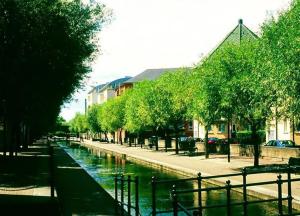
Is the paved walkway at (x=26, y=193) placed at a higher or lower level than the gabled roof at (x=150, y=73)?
lower

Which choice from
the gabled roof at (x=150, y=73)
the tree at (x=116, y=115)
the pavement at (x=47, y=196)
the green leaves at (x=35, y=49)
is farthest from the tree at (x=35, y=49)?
the gabled roof at (x=150, y=73)

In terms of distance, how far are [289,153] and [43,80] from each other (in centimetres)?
2031

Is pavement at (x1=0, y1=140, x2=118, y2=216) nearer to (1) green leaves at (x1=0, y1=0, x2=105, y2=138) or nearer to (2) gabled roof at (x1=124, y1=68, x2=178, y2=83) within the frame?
(1) green leaves at (x1=0, y1=0, x2=105, y2=138)

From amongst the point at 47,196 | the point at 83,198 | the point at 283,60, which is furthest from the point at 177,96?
the point at 47,196

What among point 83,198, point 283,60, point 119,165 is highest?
point 283,60

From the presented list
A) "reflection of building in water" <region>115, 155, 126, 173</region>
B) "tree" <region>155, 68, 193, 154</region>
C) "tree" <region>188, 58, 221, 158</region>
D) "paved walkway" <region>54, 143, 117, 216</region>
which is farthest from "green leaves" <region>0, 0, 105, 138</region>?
"tree" <region>155, 68, 193, 154</region>

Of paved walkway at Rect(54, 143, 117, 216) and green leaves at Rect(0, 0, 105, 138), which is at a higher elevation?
green leaves at Rect(0, 0, 105, 138)

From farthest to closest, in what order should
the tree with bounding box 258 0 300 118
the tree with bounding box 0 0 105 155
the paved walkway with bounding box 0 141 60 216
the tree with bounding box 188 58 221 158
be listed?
1. the tree with bounding box 188 58 221 158
2. the tree with bounding box 258 0 300 118
3. the tree with bounding box 0 0 105 155
4. the paved walkway with bounding box 0 141 60 216

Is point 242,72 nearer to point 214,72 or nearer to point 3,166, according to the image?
point 214,72

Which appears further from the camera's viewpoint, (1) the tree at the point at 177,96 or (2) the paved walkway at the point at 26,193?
(1) the tree at the point at 177,96

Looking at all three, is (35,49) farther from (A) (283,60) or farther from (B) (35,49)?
(A) (283,60)

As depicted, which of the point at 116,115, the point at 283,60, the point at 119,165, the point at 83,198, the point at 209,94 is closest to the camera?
the point at 83,198

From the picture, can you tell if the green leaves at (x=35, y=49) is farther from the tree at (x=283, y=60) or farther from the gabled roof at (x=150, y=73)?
the gabled roof at (x=150, y=73)

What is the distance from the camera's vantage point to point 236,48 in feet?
107
